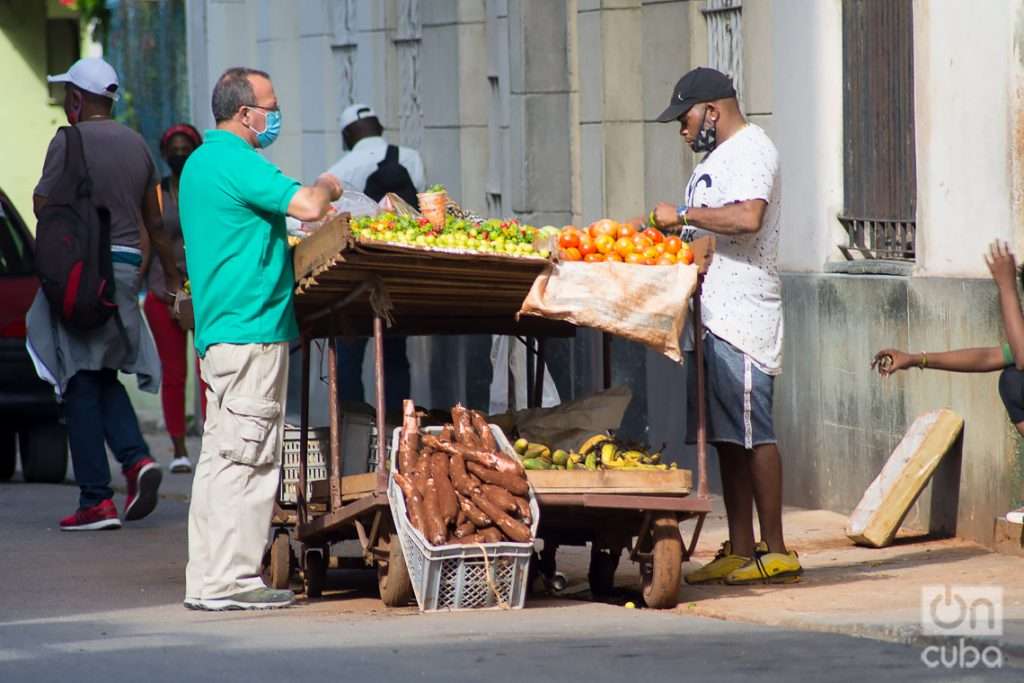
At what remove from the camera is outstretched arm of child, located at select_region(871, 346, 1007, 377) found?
9367mm

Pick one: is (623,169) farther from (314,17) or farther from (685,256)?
(314,17)

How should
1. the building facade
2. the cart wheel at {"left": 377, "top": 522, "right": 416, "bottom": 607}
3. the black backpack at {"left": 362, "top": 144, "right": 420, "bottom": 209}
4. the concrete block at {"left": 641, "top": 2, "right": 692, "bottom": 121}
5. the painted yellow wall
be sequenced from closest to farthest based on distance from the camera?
the cart wheel at {"left": 377, "top": 522, "right": 416, "bottom": 607} < the building facade < the concrete block at {"left": 641, "top": 2, "right": 692, "bottom": 121} < the black backpack at {"left": 362, "top": 144, "right": 420, "bottom": 209} < the painted yellow wall

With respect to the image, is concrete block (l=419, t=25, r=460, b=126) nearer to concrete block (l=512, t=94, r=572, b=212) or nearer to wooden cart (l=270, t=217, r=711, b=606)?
concrete block (l=512, t=94, r=572, b=212)

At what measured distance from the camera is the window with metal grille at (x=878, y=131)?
10773mm

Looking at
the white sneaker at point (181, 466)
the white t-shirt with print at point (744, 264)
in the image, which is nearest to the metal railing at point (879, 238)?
the white t-shirt with print at point (744, 264)

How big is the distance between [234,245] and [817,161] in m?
3.98

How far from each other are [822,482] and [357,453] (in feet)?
10.3

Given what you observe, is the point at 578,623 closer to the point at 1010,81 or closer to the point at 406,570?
the point at 406,570

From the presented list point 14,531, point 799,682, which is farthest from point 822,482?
point 799,682

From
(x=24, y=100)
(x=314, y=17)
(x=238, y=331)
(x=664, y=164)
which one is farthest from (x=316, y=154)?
(x=238, y=331)

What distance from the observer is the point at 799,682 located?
268 inches

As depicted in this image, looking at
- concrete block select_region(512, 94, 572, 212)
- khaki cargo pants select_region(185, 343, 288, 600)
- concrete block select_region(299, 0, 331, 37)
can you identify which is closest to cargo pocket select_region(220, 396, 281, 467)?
khaki cargo pants select_region(185, 343, 288, 600)

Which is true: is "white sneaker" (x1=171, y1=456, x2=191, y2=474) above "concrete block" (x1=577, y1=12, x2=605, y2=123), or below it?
below

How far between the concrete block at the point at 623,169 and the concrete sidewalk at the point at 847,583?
8.97 feet
